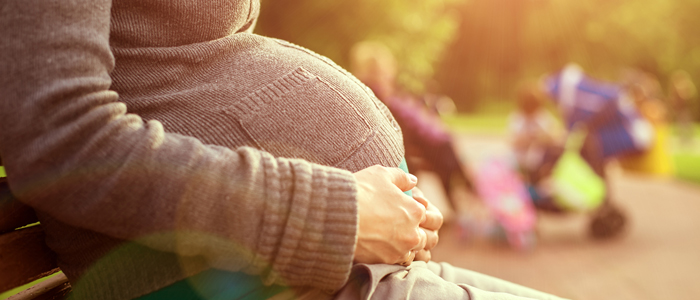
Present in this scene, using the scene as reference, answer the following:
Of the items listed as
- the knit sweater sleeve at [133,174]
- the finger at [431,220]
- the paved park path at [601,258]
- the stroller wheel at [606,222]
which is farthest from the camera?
the stroller wheel at [606,222]

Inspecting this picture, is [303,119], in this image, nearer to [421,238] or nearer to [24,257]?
[421,238]

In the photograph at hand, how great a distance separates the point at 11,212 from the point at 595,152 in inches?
225

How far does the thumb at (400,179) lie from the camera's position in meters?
1.05

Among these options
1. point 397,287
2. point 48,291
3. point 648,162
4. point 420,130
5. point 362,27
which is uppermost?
point 648,162

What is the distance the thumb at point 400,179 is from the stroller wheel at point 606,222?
16.6 feet

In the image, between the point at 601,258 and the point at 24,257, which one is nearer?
the point at 24,257

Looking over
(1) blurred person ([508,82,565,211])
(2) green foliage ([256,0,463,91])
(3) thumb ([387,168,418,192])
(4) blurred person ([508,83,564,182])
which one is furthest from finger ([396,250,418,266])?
(2) green foliage ([256,0,463,91])

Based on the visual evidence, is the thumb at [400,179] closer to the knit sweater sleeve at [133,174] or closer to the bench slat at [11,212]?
the knit sweater sleeve at [133,174]

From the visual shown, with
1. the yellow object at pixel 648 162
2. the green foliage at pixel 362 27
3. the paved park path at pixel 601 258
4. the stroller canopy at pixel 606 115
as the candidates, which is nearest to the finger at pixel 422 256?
the paved park path at pixel 601 258

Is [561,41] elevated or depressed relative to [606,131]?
elevated

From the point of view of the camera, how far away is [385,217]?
99 cm

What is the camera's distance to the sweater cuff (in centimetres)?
88

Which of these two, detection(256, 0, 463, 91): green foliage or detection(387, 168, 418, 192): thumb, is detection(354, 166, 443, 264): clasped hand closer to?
detection(387, 168, 418, 192): thumb

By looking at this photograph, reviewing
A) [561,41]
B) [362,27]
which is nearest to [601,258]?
[362,27]
